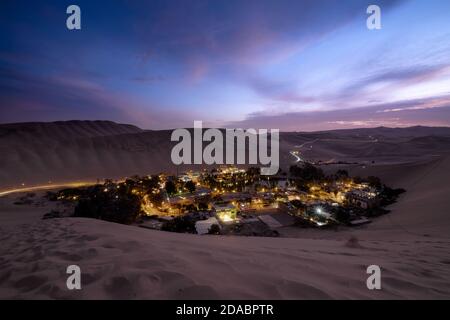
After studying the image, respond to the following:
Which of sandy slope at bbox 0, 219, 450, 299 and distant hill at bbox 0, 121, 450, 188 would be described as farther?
distant hill at bbox 0, 121, 450, 188

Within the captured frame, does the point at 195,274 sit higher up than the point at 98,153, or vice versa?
the point at 98,153

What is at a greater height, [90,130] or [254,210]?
[90,130]

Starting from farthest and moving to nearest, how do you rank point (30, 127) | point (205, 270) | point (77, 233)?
point (30, 127) < point (77, 233) < point (205, 270)

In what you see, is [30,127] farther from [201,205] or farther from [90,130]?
[201,205]

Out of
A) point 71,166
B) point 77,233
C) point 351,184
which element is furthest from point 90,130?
point 77,233

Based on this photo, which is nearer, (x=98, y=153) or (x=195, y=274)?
(x=195, y=274)

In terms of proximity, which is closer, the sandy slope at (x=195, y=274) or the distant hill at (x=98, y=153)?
the sandy slope at (x=195, y=274)

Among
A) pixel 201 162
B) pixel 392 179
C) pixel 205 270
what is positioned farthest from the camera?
pixel 201 162

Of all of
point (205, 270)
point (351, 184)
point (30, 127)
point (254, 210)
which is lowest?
point (254, 210)

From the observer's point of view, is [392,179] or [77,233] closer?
[77,233]
